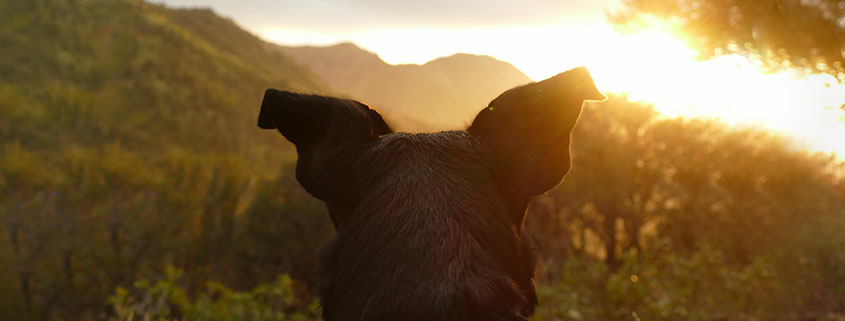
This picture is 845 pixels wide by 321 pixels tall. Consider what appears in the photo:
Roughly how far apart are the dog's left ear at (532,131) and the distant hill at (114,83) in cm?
5779

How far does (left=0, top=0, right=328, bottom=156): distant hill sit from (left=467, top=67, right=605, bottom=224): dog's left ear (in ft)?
190

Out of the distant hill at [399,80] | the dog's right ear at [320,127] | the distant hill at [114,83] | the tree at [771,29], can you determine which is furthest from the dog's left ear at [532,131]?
the distant hill at [399,80]

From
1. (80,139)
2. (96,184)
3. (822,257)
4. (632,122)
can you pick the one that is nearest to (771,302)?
(822,257)

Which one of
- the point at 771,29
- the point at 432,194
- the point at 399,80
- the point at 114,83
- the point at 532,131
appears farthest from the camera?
the point at 399,80

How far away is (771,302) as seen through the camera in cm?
937

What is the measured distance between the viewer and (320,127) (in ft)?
5.93

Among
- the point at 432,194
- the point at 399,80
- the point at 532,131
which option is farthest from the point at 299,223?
the point at 399,80

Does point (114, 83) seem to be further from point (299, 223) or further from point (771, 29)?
point (771, 29)

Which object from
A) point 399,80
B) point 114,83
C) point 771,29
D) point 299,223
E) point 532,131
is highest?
point 771,29

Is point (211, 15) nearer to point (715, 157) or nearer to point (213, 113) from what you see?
point (213, 113)

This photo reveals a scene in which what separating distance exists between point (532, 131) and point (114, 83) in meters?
76.7

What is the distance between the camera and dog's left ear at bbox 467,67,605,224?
1714mm

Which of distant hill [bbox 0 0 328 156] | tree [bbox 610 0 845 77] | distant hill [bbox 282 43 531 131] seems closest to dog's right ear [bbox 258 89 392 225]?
tree [bbox 610 0 845 77]

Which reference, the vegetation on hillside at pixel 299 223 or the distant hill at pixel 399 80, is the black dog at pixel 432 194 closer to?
the vegetation on hillside at pixel 299 223
